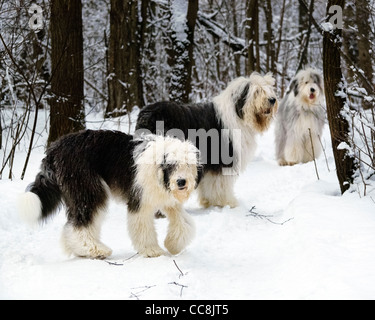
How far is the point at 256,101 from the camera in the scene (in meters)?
6.05

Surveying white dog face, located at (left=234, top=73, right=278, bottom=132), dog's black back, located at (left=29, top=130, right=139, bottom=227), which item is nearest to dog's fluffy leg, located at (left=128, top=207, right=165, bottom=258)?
dog's black back, located at (left=29, top=130, right=139, bottom=227)

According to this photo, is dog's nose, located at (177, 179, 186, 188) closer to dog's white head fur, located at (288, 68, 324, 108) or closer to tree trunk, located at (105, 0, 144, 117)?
dog's white head fur, located at (288, 68, 324, 108)

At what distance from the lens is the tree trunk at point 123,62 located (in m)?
10.8

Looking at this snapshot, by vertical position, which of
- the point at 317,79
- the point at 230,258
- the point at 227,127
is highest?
the point at 317,79

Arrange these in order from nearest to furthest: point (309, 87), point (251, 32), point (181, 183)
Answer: point (181, 183) → point (309, 87) → point (251, 32)

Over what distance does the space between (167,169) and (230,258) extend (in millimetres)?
1020

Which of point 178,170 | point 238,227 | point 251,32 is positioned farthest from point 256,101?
point 251,32

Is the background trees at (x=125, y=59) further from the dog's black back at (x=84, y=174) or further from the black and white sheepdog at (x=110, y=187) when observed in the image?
the dog's black back at (x=84, y=174)

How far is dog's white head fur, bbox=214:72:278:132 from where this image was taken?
6.04 metres

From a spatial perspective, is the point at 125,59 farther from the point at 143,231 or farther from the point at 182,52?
the point at 143,231

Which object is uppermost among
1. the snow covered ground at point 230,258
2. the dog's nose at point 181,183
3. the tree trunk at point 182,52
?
the tree trunk at point 182,52

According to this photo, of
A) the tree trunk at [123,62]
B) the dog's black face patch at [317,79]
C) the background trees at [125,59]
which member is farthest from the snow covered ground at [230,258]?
the tree trunk at [123,62]

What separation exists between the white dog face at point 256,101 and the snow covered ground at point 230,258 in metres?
1.04

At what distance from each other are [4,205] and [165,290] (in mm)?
2638
